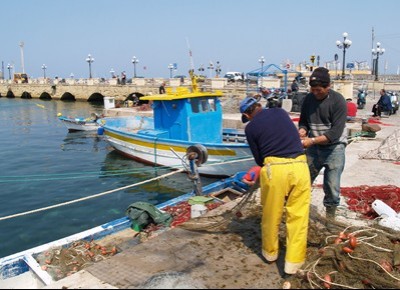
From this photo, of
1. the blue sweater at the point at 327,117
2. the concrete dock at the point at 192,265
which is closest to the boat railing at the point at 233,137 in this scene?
the concrete dock at the point at 192,265

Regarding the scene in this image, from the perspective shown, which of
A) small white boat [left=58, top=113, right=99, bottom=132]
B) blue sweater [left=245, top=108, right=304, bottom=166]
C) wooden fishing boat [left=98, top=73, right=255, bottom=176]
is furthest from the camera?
small white boat [left=58, top=113, right=99, bottom=132]

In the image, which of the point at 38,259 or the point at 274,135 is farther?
the point at 38,259

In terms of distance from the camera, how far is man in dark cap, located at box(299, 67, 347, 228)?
4.56 metres

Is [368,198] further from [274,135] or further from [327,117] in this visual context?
[274,135]

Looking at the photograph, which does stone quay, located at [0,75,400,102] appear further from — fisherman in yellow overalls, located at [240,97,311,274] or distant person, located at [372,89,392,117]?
fisherman in yellow overalls, located at [240,97,311,274]

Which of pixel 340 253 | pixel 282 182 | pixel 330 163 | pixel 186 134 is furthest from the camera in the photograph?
pixel 186 134

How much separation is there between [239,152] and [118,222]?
254 inches

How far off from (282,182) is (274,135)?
46 centimetres

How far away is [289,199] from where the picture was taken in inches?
143

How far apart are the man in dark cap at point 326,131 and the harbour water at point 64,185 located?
5.05 metres

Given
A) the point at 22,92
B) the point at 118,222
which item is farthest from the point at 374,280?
the point at 22,92

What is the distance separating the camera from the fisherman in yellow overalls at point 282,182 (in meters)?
3.57

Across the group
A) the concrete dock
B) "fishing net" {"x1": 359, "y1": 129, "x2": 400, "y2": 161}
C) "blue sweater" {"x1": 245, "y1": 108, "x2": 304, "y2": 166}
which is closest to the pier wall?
"fishing net" {"x1": 359, "y1": 129, "x2": 400, "y2": 161}

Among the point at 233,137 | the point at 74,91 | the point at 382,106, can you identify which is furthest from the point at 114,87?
the point at 233,137
